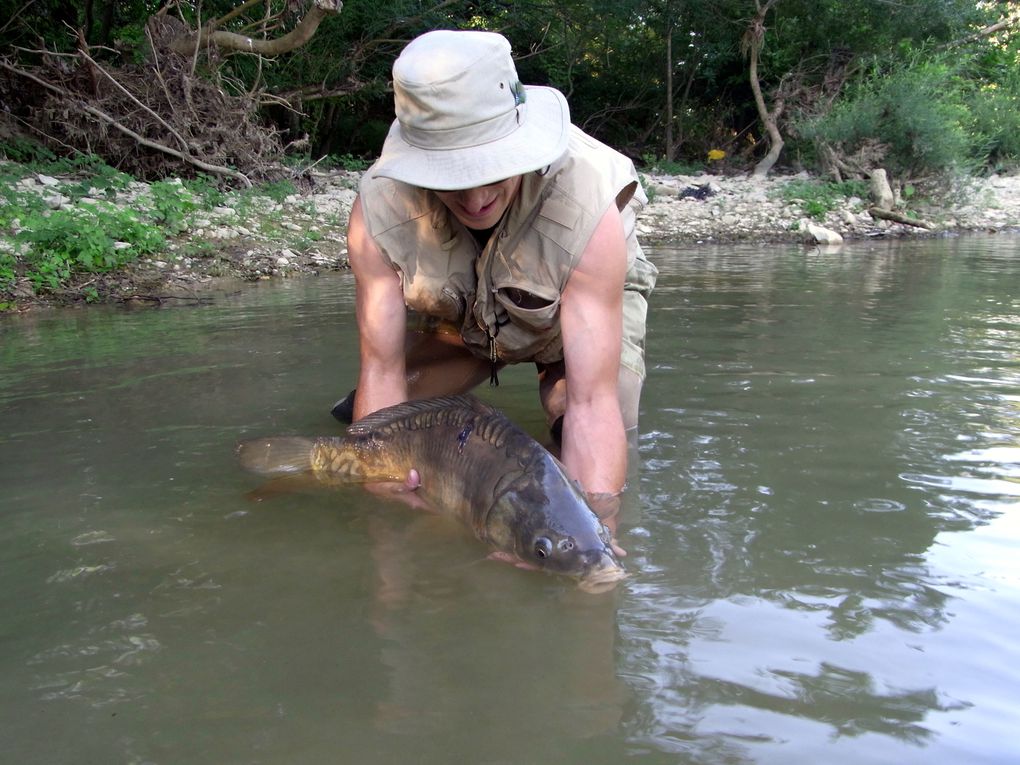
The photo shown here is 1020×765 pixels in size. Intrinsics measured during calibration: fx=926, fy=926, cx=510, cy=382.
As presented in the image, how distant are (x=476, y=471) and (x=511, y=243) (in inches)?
33.3

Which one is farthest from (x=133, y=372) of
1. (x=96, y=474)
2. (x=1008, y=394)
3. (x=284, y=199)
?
(x=284, y=199)

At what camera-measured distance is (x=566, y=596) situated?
2.54 meters

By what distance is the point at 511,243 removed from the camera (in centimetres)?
327

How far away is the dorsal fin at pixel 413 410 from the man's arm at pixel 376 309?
6.0 inches

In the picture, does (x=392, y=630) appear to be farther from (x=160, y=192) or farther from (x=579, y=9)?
(x=579, y=9)

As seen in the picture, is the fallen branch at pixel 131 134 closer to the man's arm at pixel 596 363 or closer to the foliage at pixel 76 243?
the foliage at pixel 76 243

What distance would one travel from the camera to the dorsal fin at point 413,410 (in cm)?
317

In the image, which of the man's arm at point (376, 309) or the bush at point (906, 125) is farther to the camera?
the bush at point (906, 125)

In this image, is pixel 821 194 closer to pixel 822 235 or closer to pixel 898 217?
pixel 898 217

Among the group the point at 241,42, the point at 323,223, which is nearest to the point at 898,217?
the point at 323,223

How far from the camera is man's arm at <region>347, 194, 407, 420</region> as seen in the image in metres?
3.41

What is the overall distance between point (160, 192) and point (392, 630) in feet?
29.8

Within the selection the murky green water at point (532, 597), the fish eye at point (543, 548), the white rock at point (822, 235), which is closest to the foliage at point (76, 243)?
the murky green water at point (532, 597)

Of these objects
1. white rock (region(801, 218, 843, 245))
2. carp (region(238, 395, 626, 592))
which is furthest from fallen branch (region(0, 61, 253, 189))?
carp (region(238, 395, 626, 592))
